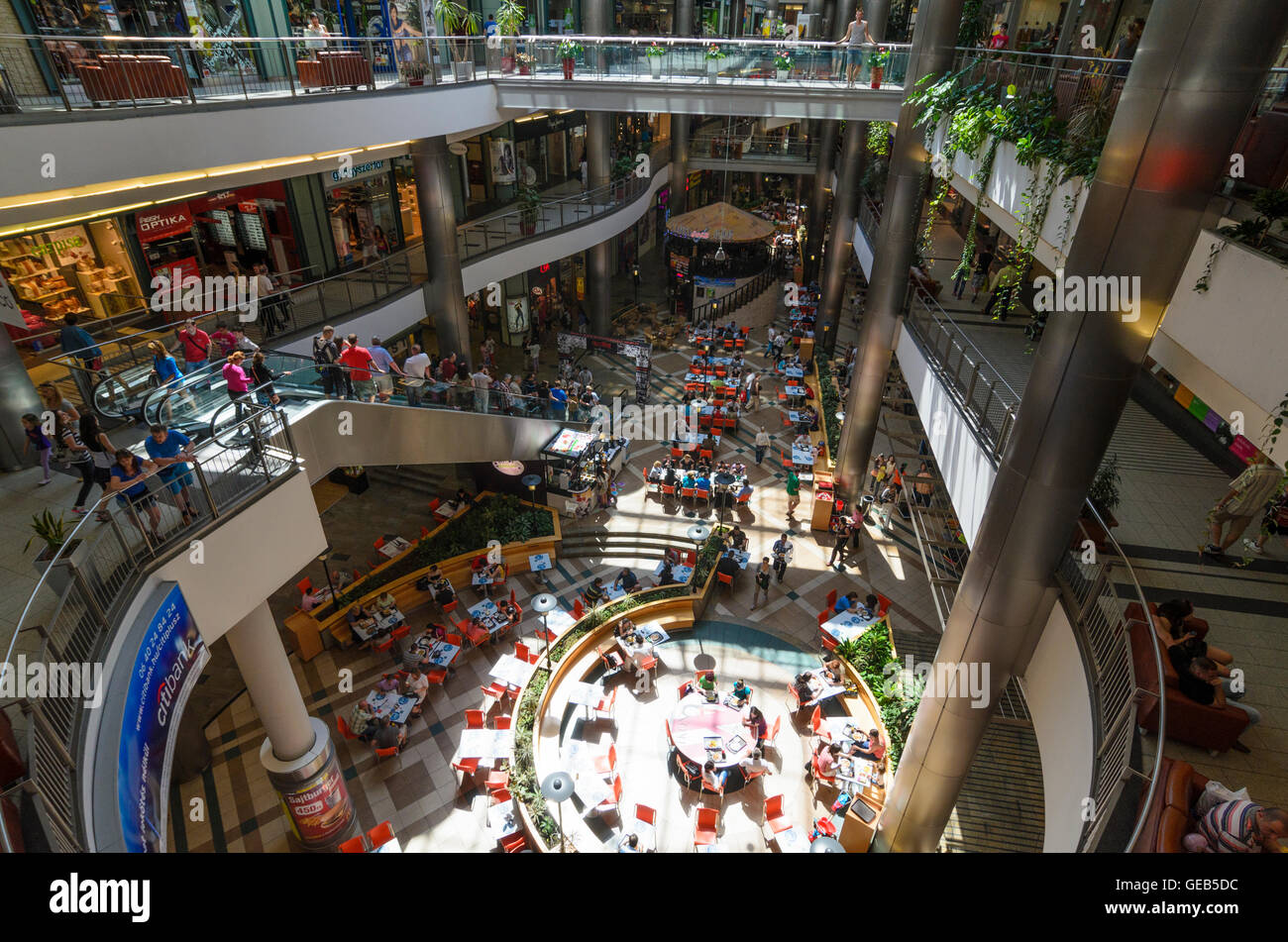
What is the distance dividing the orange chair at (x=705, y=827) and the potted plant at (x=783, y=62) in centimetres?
1481

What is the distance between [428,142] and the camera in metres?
14.8

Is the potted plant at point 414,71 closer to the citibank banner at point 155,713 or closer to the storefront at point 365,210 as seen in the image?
the storefront at point 365,210

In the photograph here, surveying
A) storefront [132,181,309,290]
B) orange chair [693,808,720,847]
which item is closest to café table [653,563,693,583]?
orange chair [693,808,720,847]

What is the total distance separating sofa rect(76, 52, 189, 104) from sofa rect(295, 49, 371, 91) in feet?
7.64

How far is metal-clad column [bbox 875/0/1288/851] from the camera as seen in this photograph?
4445 millimetres

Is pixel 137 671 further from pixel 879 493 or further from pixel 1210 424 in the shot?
pixel 879 493

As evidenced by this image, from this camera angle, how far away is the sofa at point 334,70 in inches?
439

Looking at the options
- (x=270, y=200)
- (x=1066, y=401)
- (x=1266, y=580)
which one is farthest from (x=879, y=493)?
(x=270, y=200)

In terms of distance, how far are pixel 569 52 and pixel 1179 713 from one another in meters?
16.5

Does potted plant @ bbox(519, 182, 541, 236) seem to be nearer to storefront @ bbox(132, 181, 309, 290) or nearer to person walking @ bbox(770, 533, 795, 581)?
storefront @ bbox(132, 181, 309, 290)
